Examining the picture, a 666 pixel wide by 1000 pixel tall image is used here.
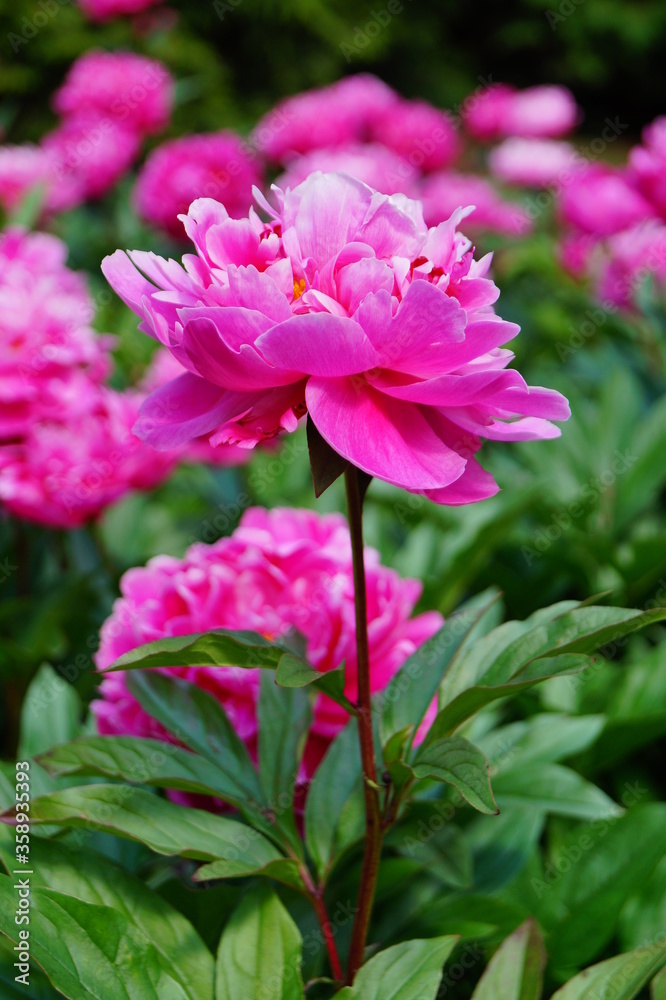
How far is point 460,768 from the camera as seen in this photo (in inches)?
16.7

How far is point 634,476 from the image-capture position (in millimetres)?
1101

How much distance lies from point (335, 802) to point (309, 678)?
0.16m

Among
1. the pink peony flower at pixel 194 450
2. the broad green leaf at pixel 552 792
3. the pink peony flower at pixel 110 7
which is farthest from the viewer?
the pink peony flower at pixel 110 7

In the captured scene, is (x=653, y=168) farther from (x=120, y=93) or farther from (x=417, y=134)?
(x=120, y=93)

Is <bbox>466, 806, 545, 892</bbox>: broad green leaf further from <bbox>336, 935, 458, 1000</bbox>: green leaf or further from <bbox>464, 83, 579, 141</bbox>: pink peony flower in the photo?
<bbox>464, 83, 579, 141</bbox>: pink peony flower

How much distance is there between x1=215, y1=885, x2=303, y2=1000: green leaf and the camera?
463 millimetres

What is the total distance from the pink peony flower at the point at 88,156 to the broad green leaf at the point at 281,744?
5.53 feet

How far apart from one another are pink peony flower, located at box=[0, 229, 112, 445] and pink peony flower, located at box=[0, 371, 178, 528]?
0.01 m

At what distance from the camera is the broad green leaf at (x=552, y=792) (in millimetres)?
625

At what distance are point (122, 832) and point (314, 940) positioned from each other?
17 cm

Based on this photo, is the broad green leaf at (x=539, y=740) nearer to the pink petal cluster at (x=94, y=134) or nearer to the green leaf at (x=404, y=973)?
the green leaf at (x=404, y=973)

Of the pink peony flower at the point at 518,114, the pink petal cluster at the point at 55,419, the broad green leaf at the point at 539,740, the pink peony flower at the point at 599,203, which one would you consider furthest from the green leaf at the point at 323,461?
the pink peony flower at the point at 518,114

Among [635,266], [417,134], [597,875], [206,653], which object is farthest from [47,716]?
[417,134]

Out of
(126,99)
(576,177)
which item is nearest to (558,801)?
(576,177)
